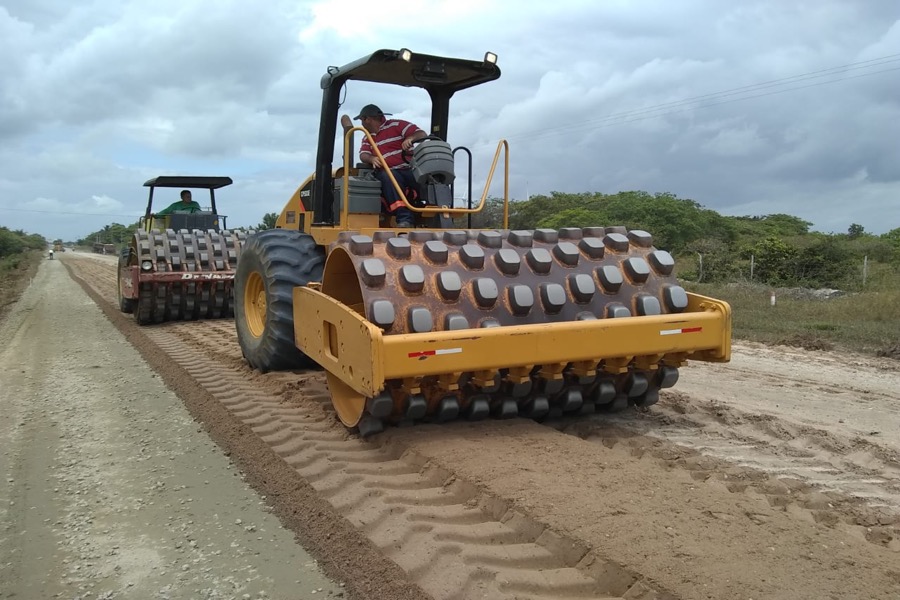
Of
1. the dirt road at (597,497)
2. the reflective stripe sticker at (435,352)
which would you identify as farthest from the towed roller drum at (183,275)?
the reflective stripe sticker at (435,352)

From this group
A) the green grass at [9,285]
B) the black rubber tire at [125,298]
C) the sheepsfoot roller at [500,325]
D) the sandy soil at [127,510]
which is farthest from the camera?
the green grass at [9,285]

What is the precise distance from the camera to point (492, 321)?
4.19 meters

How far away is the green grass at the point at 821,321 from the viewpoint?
29.9ft

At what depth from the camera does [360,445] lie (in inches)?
178

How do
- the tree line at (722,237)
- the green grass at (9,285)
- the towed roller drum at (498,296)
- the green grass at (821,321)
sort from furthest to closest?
the tree line at (722,237) → the green grass at (9,285) → the green grass at (821,321) → the towed roller drum at (498,296)

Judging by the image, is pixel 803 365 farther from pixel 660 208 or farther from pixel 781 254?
pixel 660 208

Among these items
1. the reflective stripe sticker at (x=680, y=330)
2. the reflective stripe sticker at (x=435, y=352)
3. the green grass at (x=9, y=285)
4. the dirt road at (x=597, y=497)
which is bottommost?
the dirt road at (x=597, y=497)

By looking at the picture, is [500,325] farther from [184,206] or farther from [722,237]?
[722,237]

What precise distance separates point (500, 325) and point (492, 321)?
52mm

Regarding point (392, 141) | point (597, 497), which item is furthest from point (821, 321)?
point (597, 497)

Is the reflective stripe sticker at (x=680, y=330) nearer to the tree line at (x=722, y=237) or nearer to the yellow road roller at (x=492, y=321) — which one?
the yellow road roller at (x=492, y=321)

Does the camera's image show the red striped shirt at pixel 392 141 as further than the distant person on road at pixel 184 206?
No

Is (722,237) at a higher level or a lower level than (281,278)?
higher

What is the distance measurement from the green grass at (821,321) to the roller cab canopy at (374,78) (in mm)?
5601
